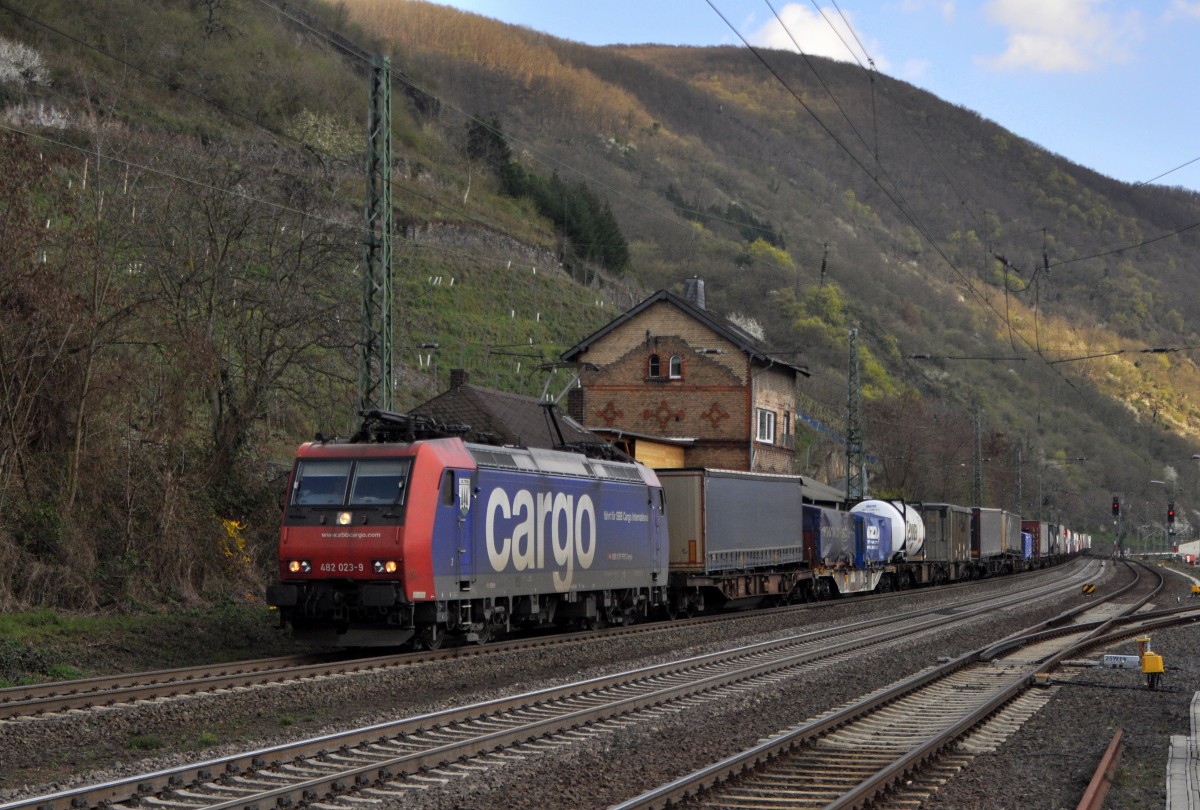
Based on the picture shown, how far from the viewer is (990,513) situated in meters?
64.6

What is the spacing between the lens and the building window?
59.0 metres

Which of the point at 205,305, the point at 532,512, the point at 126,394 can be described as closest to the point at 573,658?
the point at 532,512

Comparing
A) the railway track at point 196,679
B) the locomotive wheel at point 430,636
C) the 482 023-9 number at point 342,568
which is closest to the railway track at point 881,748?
the railway track at point 196,679

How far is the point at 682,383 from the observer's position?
58.4m

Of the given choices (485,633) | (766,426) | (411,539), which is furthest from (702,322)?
(411,539)

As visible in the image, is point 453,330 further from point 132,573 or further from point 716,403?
point 132,573

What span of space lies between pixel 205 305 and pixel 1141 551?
147079 mm

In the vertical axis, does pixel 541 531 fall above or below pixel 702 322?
below

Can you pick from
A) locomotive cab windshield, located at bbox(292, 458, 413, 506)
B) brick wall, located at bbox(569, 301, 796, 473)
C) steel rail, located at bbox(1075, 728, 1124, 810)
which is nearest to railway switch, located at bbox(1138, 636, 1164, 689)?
steel rail, located at bbox(1075, 728, 1124, 810)

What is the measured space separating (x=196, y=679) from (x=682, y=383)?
43.9 m

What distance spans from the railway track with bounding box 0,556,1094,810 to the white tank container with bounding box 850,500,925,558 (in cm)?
2714

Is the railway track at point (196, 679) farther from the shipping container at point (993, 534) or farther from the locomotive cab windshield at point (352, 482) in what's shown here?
the shipping container at point (993, 534)

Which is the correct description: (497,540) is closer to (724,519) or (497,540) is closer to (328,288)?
(724,519)

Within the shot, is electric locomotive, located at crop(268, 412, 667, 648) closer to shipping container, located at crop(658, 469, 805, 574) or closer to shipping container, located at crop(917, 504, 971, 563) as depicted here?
shipping container, located at crop(658, 469, 805, 574)
